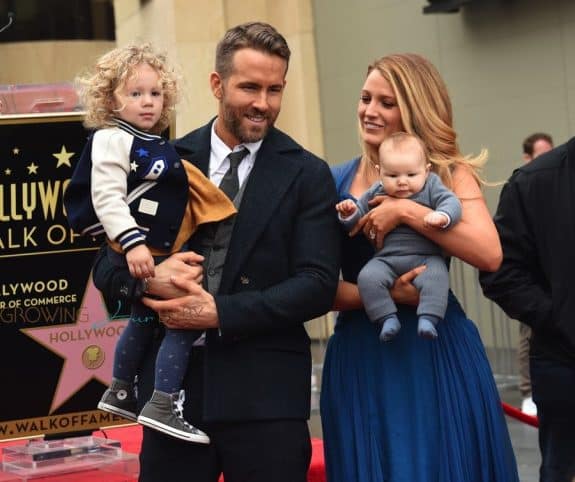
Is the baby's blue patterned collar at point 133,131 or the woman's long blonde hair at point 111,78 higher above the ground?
the woman's long blonde hair at point 111,78

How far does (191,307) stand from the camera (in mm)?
3900

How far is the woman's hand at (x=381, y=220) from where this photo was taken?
422 cm

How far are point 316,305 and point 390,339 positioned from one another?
0.39 m

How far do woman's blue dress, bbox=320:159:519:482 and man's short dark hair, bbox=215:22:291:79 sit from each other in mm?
753

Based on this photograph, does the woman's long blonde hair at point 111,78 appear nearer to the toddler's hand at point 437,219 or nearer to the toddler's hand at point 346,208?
the toddler's hand at point 346,208

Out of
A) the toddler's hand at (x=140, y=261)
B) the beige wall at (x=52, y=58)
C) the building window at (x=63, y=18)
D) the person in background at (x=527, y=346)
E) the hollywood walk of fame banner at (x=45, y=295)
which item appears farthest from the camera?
the building window at (x=63, y=18)

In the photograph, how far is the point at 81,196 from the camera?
4082mm

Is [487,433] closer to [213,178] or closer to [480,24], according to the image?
[213,178]

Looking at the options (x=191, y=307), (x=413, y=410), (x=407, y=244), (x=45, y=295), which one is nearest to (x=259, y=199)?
(x=191, y=307)

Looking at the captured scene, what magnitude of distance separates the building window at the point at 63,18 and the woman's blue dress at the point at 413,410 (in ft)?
42.8

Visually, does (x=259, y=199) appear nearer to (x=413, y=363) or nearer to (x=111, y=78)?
(x=111, y=78)

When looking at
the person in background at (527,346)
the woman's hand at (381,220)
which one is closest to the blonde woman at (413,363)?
the woman's hand at (381,220)

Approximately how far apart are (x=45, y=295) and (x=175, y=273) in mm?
1263

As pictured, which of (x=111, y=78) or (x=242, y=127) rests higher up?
(x=111, y=78)
